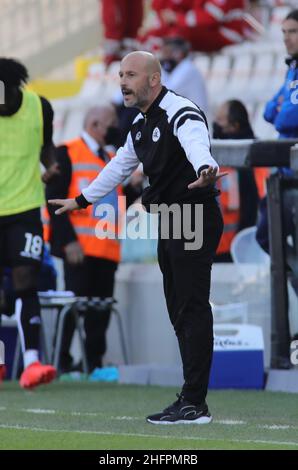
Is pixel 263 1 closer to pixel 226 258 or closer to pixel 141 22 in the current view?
pixel 141 22

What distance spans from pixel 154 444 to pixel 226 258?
552 centimetres

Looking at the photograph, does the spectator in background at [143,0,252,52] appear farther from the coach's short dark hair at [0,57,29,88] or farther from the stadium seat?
the coach's short dark hair at [0,57,29,88]

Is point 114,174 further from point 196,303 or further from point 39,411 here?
point 39,411

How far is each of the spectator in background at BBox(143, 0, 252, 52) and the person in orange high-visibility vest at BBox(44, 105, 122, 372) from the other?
21.4ft

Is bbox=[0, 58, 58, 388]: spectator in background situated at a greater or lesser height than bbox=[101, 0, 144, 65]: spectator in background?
lesser

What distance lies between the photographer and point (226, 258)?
39.7 feet

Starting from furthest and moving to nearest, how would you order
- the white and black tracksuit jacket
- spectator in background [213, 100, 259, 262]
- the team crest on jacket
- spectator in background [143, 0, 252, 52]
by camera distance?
spectator in background [143, 0, 252, 52] → spectator in background [213, 100, 259, 262] → the team crest on jacket → the white and black tracksuit jacket

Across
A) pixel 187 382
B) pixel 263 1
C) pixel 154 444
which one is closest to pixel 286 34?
pixel 187 382

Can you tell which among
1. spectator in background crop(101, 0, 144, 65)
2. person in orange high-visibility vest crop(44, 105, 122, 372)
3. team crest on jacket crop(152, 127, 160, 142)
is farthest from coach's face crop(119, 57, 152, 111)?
spectator in background crop(101, 0, 144, 65)

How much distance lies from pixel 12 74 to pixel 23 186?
2.36 feet

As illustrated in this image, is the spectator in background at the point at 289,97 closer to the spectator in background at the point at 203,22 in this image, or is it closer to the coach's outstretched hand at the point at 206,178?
the coach's outstretched hand at the point at 206,178

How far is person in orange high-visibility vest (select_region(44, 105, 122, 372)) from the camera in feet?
38.1

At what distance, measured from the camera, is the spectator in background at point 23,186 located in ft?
32.2

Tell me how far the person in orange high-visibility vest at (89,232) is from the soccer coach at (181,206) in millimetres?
3733
